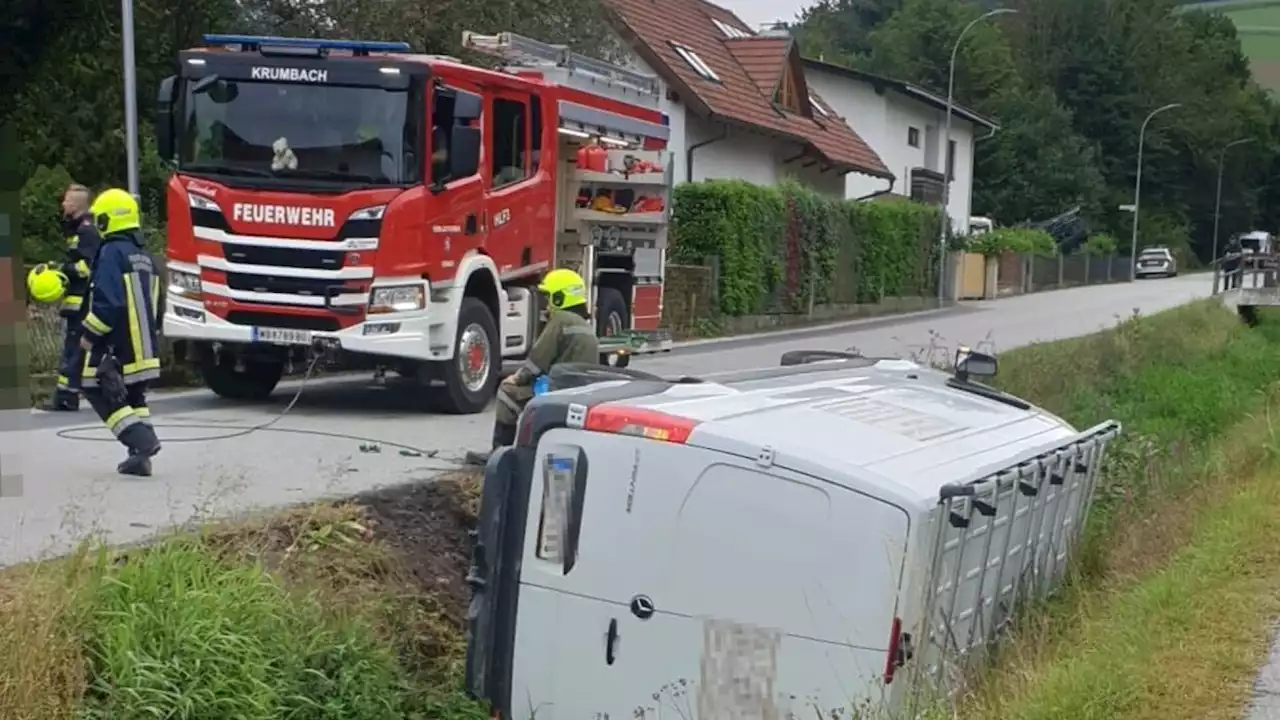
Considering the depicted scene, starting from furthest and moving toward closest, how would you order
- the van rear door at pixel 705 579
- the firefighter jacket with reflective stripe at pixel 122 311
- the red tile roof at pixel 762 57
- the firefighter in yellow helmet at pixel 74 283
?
1. the red tile roof at pixel 762 57
2. the firefighter in yellow helmet at pixel 74 283
3. the firefighter jacket with reflective stripe at pixel 122 311
4. the van rear door at pixel 705 579

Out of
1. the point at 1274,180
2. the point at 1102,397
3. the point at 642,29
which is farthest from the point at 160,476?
the point at 1274,180

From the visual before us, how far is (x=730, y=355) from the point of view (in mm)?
22672

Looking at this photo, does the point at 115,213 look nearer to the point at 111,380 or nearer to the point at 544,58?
the point at 111,380

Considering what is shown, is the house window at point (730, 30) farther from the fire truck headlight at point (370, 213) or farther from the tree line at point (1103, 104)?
the tree line at point (1103, 104)

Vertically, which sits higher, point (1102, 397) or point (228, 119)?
point (228, 119)

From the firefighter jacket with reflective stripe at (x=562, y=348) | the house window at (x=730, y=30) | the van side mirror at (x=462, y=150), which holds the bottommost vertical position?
the firefighter jacket with reflective stripe at (x=562, y=348)

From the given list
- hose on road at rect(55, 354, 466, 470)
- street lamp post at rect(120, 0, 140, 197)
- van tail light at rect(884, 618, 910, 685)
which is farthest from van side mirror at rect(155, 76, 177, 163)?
van tail light at rect(884, 618, 910, 685)

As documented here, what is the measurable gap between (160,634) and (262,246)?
269 inches

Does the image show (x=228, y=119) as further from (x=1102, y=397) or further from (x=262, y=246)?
(x=1102, y=397)

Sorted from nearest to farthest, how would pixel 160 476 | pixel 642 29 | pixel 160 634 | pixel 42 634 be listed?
pixel 42 634 < pixel 160 634 < pixel 160 476 < pixel 642 29

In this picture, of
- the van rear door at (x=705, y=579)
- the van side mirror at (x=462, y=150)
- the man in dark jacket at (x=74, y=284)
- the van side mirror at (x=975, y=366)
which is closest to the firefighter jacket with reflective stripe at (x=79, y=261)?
the man in dark jacket at (x=74, y=284)

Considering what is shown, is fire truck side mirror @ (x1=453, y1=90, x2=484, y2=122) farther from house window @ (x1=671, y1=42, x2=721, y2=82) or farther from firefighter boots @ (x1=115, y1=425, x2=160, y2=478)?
house window @ (x1=671, y1=42, x2=721, y2=82)

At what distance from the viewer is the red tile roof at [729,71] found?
34.2m

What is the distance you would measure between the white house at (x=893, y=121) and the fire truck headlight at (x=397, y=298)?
3516 centimetres
